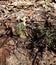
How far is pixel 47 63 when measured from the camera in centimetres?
382

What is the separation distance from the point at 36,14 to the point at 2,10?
4.05ft

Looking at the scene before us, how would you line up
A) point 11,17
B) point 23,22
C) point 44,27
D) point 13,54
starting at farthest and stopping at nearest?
point 11,17, point 23,22, point 44,27, point 13,54

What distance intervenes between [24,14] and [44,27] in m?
1.11

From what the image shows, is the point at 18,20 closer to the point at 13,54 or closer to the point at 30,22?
the point at 30,22

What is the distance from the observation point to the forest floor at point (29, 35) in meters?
3.97

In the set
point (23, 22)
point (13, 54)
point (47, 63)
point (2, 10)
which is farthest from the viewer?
point (2, 10)

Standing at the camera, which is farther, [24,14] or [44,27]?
[24,14]

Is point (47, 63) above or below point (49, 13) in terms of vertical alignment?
below

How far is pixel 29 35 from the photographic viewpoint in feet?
15.1

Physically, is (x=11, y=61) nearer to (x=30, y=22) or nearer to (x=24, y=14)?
(x=30, y=22)

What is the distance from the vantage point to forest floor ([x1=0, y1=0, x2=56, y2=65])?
397cm

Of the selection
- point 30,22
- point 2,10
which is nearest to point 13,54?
point 30,22

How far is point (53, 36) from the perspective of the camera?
14.2 ft

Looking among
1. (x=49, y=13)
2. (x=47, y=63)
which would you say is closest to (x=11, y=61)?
(x=47, y=63)
